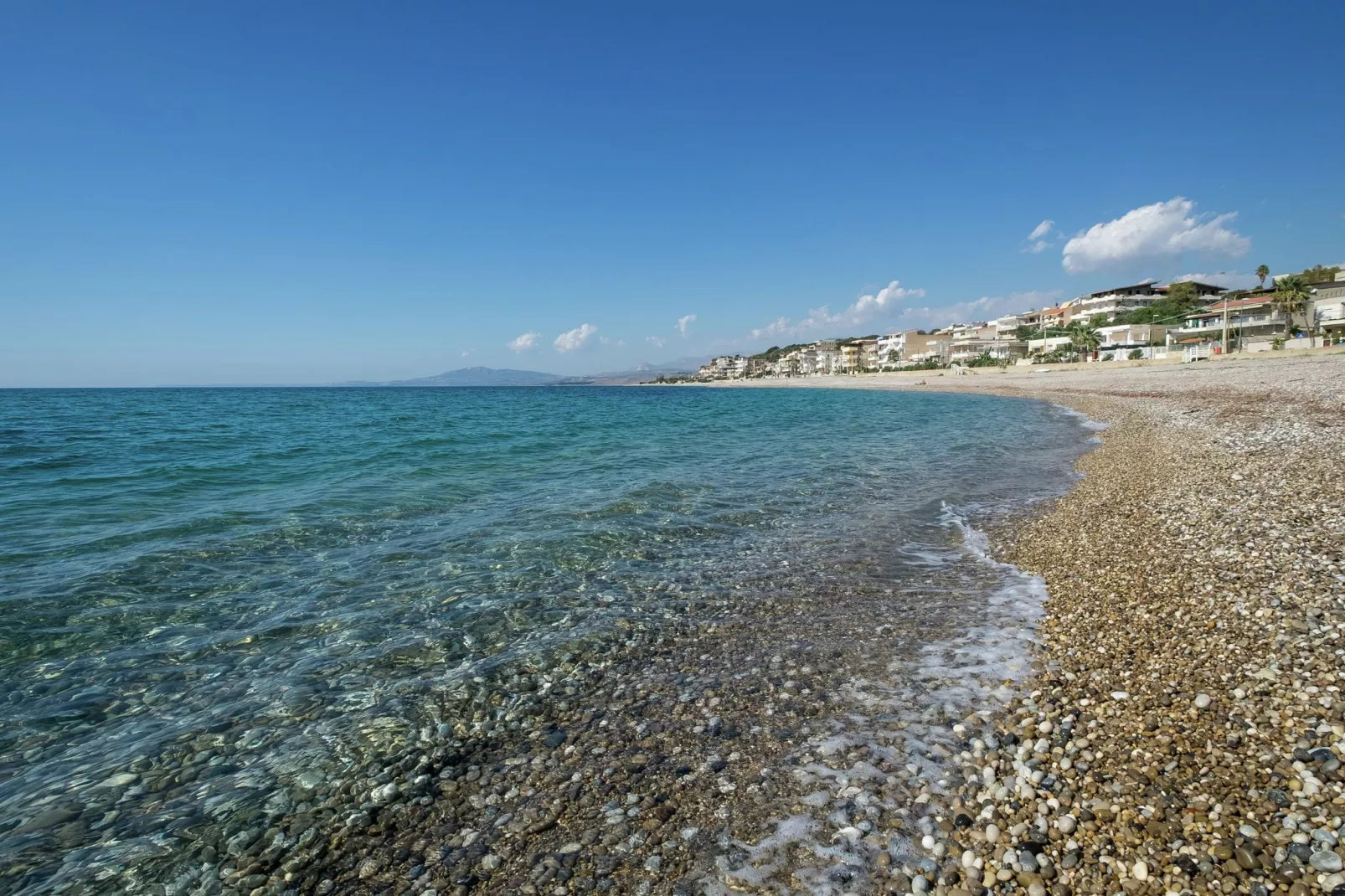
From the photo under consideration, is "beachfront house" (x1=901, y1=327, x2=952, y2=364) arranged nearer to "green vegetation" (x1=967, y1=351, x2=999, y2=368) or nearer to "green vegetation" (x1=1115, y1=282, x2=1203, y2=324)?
"green vegetation" (x1=967, y1=351, x2=999, y2=368)

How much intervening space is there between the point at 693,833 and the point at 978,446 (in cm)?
2203

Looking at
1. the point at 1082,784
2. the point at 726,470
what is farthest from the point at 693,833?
the point at 726,470

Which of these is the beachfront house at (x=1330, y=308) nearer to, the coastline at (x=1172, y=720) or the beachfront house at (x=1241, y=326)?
the beachfront house at (x=1241, y=326)

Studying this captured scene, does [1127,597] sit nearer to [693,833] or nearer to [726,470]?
[693,833]

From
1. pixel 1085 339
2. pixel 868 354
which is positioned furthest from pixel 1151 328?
pixel 868 354

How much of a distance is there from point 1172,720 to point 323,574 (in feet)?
32.3

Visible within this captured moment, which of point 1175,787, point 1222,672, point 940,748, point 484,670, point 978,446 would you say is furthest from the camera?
point 978,446

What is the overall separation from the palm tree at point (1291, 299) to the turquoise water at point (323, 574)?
3037 inches

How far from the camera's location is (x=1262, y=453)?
1397 cm

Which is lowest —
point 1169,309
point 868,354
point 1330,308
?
point 1330,308

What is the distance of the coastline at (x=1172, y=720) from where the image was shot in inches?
122

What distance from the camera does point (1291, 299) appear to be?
228ft

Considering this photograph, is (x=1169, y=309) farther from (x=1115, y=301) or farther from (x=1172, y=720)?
(x=1172, y=720)

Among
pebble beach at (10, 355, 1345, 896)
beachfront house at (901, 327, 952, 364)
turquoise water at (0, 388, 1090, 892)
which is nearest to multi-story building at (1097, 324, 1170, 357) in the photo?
beachfront house at (901, 327, 952, 364)
